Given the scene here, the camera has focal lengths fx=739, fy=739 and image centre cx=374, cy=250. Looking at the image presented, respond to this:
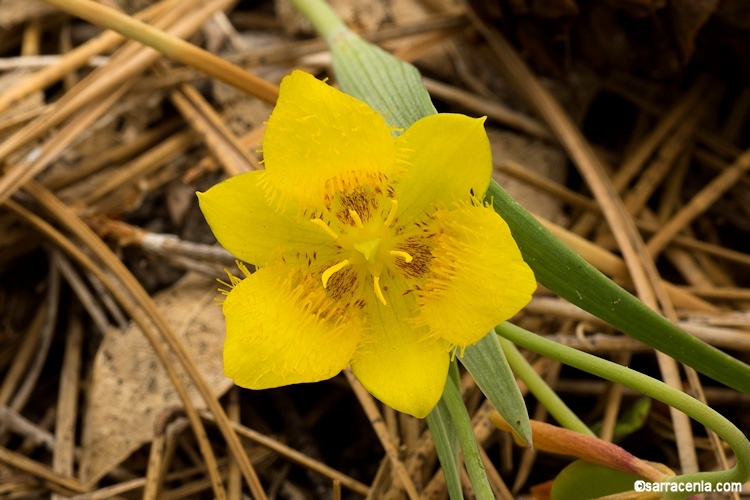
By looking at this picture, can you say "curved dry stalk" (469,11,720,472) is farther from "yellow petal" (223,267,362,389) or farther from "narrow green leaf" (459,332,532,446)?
"yellow petal" (223,267,362,389)

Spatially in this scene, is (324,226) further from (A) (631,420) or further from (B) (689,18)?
(B) (689,18)

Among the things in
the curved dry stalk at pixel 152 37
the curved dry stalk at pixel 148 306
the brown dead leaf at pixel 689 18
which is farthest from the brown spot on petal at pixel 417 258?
the brown dead leaf at pixel 689 18

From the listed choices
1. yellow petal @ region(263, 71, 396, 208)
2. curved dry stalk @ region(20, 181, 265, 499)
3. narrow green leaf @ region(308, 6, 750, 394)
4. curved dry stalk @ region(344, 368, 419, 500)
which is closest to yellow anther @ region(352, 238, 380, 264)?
yellow petal @ region(263, 71, 396, 208)

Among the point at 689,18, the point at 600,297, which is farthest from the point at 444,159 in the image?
the point at 689,18

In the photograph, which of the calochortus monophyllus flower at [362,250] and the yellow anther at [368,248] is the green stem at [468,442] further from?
the yellow anther at [368,248]

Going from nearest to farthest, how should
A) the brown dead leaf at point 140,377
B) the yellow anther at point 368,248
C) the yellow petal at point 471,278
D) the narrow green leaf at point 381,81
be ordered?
the yellow petal at point 471,278 → the yellow anther at point 368,248 → the narrow green leaf at point 381,81 → the brown dead leaf at point 140,377

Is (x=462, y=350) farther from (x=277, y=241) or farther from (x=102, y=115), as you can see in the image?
(x=102, y=115)
